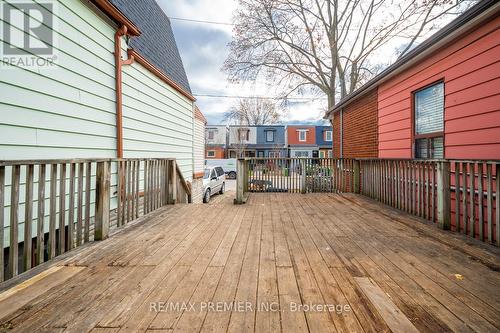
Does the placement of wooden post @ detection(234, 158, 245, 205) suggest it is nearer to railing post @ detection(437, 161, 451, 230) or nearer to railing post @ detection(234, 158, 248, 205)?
railing post @ detection(234, 158, 248, 205)

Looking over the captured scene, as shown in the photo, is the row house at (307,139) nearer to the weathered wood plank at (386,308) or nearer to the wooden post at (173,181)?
the wooden post at (173,181)

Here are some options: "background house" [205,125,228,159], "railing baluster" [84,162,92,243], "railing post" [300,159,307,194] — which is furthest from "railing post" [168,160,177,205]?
"background house" [205,125,228,159]

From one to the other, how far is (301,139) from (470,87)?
24455 millimetres

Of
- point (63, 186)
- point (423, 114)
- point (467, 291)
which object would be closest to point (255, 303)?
point (467, 291)

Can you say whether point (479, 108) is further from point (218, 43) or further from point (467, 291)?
point (218, 43)

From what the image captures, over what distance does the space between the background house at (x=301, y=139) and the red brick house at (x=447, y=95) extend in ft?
69.1

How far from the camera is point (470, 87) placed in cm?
348

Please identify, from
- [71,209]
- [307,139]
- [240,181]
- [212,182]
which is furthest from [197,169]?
[307,139]

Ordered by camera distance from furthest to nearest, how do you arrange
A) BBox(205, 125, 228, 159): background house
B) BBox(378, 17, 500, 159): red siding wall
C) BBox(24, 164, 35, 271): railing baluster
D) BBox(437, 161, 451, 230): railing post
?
BBox(205, 125, 228, 159): background house → BBox(437, 161, 451, 230): railing post → BBox(378, 17, 500, 159): red siding wall → BBox(24, 164, 35, 271): railing baluster

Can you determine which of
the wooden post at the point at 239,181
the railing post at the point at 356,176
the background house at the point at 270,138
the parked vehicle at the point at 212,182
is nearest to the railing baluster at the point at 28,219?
the wooden post at the point at 239,181

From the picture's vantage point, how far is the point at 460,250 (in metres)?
2.51

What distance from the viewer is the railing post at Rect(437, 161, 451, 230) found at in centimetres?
327

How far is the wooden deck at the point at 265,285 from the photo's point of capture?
1407mm

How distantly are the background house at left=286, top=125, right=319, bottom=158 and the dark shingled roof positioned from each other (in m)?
20.2
